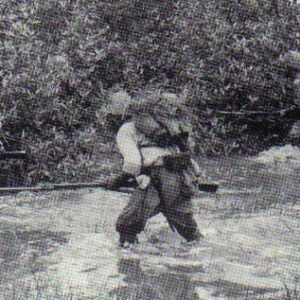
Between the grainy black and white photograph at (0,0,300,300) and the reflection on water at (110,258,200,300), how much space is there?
16 millimetres

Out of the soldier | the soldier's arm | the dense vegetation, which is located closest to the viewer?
the soldier's arm

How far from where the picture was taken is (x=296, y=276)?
5.57 m

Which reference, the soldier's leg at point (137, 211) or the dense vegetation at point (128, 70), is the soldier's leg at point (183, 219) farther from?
the dense vegetation at point (128, 70)

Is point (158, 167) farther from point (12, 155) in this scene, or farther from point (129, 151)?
point (12, 155)

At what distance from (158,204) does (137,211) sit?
0.76 ft

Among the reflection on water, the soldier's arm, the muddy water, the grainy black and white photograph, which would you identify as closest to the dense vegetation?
the grainy black and white photograph

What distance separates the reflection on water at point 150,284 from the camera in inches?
198

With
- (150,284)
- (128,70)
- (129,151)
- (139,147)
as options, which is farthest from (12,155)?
(150,284)

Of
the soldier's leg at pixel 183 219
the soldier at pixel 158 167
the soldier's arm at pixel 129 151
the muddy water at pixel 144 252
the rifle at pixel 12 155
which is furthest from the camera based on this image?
the rifle at pixel 12 155

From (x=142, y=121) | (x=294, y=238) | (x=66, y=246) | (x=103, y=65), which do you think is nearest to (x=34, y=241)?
(x=66, y=246)

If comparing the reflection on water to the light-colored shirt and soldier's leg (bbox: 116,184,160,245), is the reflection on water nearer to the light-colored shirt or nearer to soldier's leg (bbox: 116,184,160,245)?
soldier's leg (bbox: 116,184,160,245)

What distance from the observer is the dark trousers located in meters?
5.83

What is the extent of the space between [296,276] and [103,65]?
16.9 feet

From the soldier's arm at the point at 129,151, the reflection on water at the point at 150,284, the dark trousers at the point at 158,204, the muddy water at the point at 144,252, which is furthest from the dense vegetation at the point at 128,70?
the reflection on water at the point at 150,284
